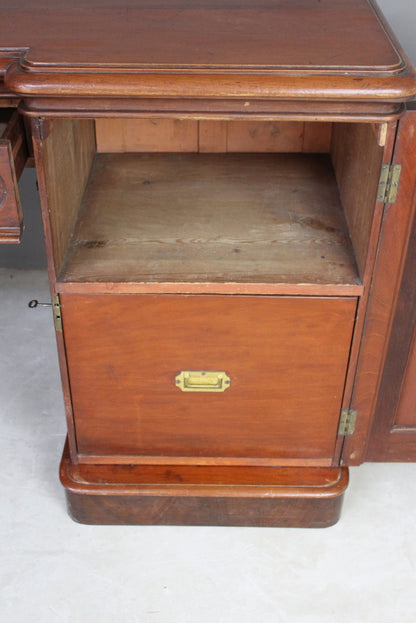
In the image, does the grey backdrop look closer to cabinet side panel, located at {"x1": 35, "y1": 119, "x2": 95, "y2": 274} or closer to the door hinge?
cabinet side panel, located at {"x1": 35, "y1": 119, "x2": 95, "y2": 274}

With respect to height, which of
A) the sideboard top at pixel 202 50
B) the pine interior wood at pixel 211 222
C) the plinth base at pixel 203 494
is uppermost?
the sideboard top at pixel 202 50

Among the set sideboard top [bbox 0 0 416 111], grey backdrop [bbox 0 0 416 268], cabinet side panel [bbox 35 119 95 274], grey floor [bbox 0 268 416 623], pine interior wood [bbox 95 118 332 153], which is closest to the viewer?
sideboard top [bbox 0 0 416 111]

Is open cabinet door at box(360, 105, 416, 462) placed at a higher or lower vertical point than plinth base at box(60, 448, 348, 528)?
higher

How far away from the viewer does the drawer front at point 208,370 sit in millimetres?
1427

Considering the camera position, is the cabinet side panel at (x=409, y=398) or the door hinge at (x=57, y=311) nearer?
the door hinge at (x=57, y=311)

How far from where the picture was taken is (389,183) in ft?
4.15

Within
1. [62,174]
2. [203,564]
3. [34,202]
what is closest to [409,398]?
[203,564]

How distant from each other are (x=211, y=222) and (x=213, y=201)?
0.08 m

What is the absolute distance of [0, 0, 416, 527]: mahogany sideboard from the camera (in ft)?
3.94

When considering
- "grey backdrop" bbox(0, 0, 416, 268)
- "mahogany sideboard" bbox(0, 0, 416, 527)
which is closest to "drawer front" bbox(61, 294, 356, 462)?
"mahogany sideboard" bbox(0, 0, 416, 527)

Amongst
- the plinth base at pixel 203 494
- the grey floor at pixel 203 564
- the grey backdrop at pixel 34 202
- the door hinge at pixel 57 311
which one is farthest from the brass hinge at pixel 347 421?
the grey backdrop at pixel 34 202

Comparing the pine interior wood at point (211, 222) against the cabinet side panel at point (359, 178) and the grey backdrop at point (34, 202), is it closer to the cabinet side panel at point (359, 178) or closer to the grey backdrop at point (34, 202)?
the cabinet side panel at point (359, 178)

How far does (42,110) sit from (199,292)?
0.43m

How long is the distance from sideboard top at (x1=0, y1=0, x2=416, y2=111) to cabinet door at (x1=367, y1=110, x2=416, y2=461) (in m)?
0.14
